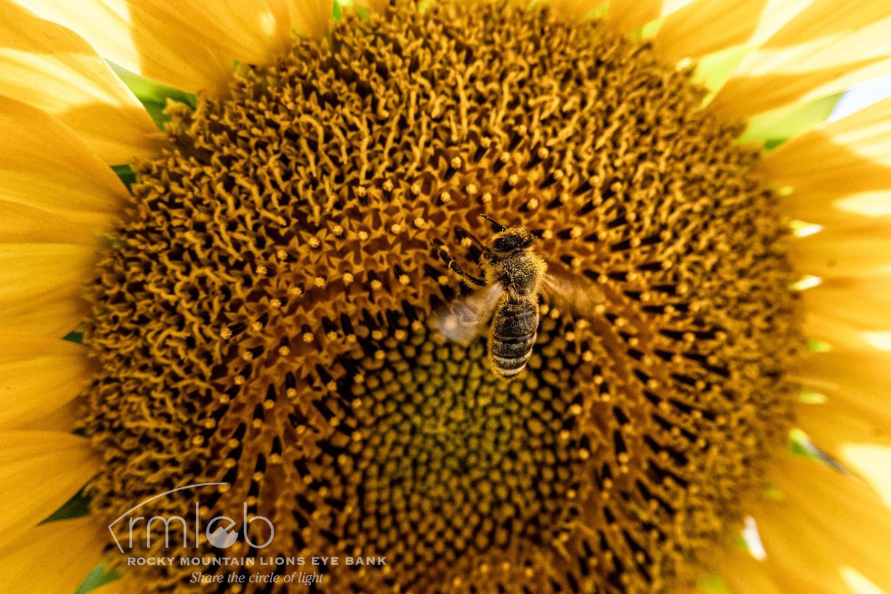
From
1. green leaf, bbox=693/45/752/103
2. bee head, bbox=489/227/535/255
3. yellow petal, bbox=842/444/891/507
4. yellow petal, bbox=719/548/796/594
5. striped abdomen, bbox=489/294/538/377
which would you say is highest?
green leaf, bbox=693/45/752/103

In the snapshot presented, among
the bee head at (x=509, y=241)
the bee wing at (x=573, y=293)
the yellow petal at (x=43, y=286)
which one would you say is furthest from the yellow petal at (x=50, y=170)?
the bee wing at (x=573, y=293)

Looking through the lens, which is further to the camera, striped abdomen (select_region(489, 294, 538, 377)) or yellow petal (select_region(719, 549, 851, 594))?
yellow petal (select_region(719, 549, 851, 594))

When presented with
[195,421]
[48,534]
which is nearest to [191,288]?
[195,421]

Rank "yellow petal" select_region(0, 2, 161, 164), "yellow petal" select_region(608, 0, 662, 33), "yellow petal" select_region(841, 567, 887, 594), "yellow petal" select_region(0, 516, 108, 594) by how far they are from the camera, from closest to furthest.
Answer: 1. "yellow petal" select_region(0, 2, 161, 164)
2. "yellow petal" select_region(0, 516, 108, 594)
3. "yellow petal" select_region(608, 0, 662, 33)
4. "yellow petal" select_region(841, 567, 887, 594)

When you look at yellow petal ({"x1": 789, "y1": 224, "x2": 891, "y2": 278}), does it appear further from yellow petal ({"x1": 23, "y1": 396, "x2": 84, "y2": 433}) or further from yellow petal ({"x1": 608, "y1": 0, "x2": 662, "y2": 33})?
yellow petal ({"x1": 23, "y1": 396, "x2": 84, "y2": 433})

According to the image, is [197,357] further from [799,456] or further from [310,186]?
[799,456]

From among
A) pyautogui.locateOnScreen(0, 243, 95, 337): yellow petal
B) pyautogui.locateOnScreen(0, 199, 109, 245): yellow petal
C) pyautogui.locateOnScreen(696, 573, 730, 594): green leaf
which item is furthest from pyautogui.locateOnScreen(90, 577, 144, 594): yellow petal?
pyautogui.locateOnScreen(696, 573, 730, 594): green leaf

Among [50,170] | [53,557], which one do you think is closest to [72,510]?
A: [53,557]
